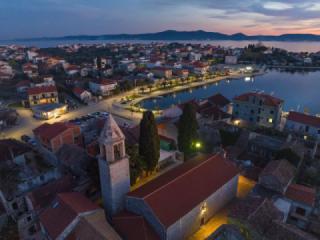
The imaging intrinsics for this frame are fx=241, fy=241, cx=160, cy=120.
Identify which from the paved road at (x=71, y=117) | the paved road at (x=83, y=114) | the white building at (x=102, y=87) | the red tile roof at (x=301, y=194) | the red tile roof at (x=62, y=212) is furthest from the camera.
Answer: the white building at (x=102, y=87)

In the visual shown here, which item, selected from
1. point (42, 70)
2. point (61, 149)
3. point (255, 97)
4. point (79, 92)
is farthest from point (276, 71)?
point (61, 149)

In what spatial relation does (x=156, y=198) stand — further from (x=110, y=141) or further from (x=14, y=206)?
(x=14, y=206)

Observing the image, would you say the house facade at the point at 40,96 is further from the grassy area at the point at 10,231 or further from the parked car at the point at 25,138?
the grassy area at the point at 10,231

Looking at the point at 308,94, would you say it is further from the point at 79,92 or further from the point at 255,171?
the point at 79,92

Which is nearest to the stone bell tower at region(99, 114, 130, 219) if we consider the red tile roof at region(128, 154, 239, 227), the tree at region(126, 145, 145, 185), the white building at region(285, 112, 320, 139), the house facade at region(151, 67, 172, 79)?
the red tile roof at region(128, 154, 239, 227)

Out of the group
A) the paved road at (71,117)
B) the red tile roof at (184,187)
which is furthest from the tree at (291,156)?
the paved road at (71,117)

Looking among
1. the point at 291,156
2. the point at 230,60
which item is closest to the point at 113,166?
the point at 291,156

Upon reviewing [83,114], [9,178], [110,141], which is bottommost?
[83,114]

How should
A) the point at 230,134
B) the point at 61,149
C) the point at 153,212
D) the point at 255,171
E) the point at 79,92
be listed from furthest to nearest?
the point at 79,92 < the point at 230,134 < the point at 61,149 < the point at 255,171 < the point at 153,212
